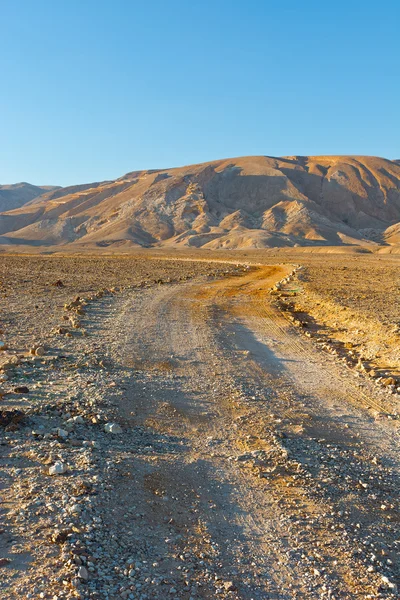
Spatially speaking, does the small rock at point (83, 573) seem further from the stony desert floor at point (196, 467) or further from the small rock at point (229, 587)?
the small rock at point (229, 587)

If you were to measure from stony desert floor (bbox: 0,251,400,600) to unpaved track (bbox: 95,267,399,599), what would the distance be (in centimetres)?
2

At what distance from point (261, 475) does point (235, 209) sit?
144m

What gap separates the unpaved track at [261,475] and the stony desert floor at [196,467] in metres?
0.02

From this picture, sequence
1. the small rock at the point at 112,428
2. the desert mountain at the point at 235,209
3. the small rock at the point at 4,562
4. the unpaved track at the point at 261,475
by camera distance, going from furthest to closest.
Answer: the desert mountain at the point at 235,209
the small rock at the point at 112,428
the unpaved track at the point at 261,475
the small rock at the point at 4,562

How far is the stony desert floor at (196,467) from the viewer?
4.12m

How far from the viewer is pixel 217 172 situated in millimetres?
162125

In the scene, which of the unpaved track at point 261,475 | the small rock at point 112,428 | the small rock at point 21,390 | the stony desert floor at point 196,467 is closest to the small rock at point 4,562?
the stony desert floor at point 196,467

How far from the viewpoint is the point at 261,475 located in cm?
582

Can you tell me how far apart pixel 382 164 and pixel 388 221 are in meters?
35.7

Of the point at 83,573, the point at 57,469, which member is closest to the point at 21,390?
the point at 57,469

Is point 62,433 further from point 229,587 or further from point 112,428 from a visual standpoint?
point 229,587

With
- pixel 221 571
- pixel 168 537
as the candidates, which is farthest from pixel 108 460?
pixel 221 571

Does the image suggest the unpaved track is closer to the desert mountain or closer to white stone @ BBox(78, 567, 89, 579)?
white stone @ BBox(78, 567, 89, 579)

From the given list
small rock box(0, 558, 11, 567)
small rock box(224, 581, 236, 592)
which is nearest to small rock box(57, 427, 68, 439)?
small rock box(0, 558, 11, 567)
